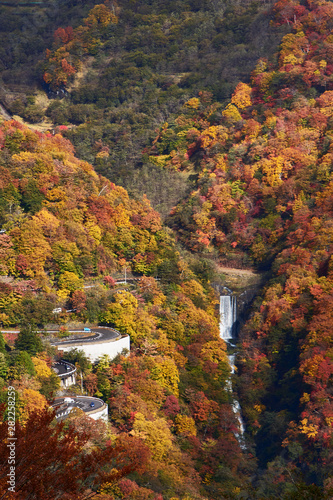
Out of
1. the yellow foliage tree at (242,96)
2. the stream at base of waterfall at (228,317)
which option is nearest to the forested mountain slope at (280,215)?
the yellow foliage tree at (242,96)

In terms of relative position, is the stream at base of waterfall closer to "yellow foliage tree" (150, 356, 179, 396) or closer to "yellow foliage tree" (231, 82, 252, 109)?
"yellow foliage tree" (150, 356, 179, 396)

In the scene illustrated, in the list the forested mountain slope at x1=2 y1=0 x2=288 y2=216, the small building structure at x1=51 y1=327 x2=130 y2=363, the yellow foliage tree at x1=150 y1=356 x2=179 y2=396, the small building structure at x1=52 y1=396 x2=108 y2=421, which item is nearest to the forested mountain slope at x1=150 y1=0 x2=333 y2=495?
the forested mountain slope at x1=2 y1=0 x2=288 y2=216

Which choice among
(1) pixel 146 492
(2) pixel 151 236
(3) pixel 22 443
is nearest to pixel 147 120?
(2) pixel 151 236

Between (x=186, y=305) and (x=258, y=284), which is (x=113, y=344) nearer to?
(x=186, y=305)

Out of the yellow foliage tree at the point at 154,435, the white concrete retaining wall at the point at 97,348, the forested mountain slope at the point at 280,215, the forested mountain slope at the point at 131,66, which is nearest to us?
the yellow foliage tree at the point at 154,435

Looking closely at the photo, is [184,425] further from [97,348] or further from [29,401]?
[29,401]

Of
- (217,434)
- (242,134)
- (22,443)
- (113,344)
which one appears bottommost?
(217,434)

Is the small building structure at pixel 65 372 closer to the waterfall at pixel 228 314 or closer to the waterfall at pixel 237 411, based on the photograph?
the waterfall at pixel 237 411
